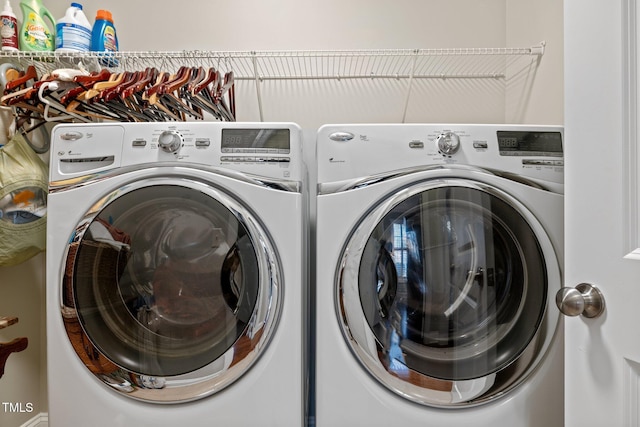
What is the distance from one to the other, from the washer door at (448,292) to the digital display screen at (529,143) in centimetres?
13

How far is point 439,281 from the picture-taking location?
981 mm

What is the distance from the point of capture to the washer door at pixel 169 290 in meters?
0.95

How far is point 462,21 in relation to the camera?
1693mm

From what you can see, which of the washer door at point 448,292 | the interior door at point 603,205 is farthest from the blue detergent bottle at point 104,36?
the interior door at point 603,205

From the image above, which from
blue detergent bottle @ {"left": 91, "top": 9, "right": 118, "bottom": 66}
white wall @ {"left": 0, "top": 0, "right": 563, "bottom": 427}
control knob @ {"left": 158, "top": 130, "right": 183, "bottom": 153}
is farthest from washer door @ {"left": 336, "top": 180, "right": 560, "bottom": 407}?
blue detergent bottle @ {"left": 91, "top": 9, "right": 118, "bottom": 66}

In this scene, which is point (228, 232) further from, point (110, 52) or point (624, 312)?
point (110, 52)

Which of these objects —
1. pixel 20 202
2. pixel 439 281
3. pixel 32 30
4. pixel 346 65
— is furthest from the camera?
pixel 346 65

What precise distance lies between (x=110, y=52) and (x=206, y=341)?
1.22m

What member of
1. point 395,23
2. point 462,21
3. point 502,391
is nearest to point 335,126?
point 502,391

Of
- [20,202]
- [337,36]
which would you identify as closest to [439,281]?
[337,36]

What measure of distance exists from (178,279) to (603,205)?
97 centimetres

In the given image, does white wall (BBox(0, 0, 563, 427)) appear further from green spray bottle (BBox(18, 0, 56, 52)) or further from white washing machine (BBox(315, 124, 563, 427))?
white washing machine (BBox(315, 124, 563, 427))

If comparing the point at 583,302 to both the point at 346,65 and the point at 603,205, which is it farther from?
the point at 346,65

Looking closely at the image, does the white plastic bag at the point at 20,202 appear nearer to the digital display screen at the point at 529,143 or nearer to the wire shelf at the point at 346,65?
the wire shelf at the point at 346,65
